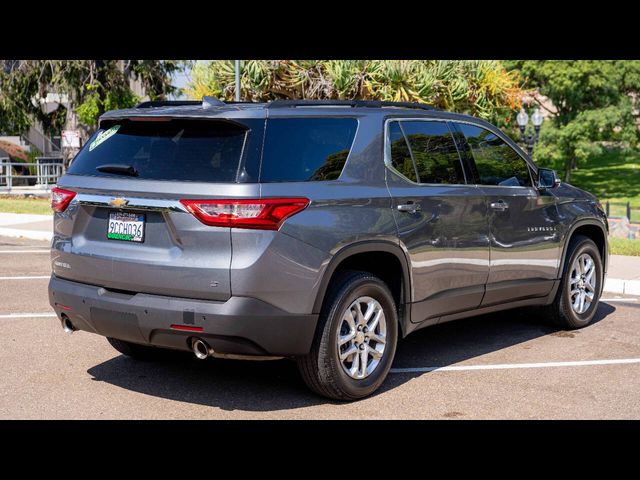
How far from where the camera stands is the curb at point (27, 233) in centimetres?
1558

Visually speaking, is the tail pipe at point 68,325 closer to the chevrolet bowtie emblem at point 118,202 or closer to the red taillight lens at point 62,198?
the red taillight lens at point 62,198

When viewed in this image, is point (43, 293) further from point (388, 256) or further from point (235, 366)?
point (388, 256)

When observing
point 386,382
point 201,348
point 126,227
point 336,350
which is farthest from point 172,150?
point 386,382

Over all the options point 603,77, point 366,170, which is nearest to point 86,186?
point 366,170

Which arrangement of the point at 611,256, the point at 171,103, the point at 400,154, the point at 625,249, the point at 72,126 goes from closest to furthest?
the point at 171,103, the point at 400,154, the point at 611,256, the point at 625,249, the point at 72,126

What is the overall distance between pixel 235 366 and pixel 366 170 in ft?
6.02

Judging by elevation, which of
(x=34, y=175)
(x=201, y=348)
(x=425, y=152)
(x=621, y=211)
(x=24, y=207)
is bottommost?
(x=621, y=211)

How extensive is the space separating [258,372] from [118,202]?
1.76m

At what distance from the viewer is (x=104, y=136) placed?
5664mm

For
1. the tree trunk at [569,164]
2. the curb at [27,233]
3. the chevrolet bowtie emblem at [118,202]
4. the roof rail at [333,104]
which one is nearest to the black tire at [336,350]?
the roof rail at [333,104]

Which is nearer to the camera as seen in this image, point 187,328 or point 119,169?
point 187,328

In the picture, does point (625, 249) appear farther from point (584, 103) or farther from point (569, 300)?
point (584, 103)

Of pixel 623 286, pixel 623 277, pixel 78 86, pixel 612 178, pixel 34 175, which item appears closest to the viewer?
pixel 623 286

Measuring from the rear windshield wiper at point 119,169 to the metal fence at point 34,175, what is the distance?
24035mm
